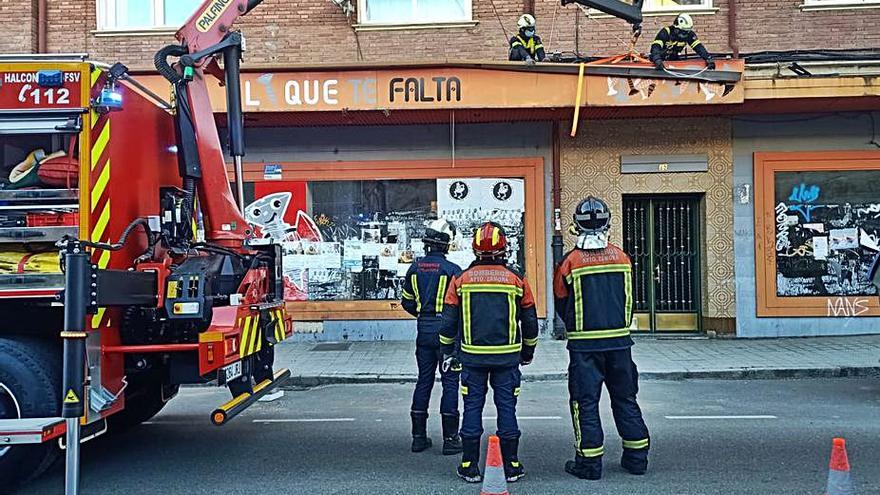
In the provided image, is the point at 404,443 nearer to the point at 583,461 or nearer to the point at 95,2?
the point at 583,461

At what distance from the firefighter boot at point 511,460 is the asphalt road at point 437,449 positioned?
80 mm

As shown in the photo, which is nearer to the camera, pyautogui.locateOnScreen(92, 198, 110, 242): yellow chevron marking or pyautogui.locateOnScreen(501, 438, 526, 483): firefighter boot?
pyautogui.locateOnScreen(92, 198, 110, 242): yellow chevron marking

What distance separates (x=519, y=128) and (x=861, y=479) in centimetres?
861

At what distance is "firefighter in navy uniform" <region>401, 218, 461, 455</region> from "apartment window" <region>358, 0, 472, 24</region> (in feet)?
25.0

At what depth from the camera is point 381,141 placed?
42.8 ft

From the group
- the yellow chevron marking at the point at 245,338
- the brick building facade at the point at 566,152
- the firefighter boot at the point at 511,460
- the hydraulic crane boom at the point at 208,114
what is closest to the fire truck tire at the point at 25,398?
the yellow chevron marking at the point at 245,338

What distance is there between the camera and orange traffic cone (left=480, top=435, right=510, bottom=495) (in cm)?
445

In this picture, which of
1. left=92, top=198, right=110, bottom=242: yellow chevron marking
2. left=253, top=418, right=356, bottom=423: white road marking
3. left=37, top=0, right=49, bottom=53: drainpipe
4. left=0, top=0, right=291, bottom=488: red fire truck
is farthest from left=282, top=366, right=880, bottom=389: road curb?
left=37, top=0, right=49, bottom=53: drainpipe

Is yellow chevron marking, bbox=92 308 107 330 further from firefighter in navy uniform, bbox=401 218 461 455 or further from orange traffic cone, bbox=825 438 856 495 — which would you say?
orange traffic cone, bbox=825 438 856 495

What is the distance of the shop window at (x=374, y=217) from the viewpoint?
12992mm

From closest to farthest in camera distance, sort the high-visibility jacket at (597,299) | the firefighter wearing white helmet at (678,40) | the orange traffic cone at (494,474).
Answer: the orange traffic cone at (494,474), the high-visibility jacket at (597,299), the firefighter wearing white helmet at (678,40)

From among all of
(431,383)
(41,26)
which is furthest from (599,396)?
(41,26)

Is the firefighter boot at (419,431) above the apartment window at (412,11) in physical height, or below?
below

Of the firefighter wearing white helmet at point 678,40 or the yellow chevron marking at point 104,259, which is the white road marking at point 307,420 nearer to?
the yellow chevron marking at point 104,259
